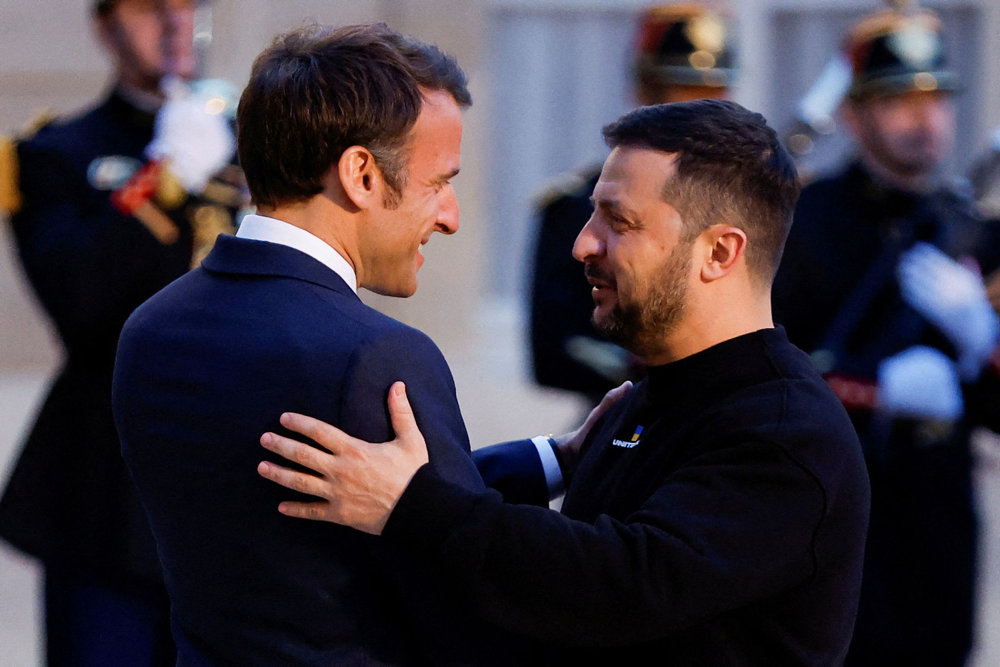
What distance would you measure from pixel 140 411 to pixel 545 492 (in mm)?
639

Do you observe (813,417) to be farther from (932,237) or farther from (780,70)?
(780,70)

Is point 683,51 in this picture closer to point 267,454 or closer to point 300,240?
point 300,240

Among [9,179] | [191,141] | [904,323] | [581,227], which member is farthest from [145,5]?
[904,323]

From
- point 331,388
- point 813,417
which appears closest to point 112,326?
point 331,388

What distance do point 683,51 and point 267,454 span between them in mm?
2312

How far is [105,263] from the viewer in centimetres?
319

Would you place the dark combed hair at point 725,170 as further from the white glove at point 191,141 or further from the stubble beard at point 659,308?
the white glove at point 191,141

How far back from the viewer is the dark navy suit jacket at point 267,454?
5.32 feet

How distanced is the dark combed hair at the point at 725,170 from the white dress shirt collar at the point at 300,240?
45 cm

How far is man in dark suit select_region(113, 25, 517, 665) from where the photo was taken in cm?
164

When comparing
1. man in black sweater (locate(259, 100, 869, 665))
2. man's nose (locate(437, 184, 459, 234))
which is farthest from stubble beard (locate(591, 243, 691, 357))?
man's nose (locate(437, 184, 459, 234))

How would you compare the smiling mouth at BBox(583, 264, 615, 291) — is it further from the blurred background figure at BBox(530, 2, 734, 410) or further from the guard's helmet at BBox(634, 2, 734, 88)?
the guard's helmet at BBox(634, 2, 734, 88)

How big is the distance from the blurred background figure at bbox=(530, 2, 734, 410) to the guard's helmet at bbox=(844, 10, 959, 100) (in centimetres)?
35

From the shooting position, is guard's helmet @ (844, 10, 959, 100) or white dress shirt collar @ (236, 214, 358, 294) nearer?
white dress shirt collar @ (236, 214, 358, 294)
